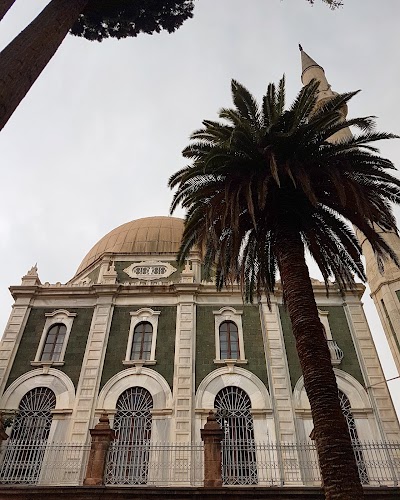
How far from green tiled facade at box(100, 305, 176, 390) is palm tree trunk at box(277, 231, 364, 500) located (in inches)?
363

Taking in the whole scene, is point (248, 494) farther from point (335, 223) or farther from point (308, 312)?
point (335, 223)

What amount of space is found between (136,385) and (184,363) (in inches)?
80.2

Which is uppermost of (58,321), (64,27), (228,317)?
(228,317)

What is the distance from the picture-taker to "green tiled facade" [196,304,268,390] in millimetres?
17031

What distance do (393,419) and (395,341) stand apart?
3732 mm

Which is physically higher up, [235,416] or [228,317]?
[228,317]

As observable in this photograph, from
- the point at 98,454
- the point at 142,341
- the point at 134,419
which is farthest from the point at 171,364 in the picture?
the point at 98,454

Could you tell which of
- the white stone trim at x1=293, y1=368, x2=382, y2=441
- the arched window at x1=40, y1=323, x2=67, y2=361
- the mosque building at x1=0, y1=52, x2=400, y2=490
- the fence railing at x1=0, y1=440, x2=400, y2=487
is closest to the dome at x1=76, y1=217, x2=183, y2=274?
the mosque building at x1=0, y1=52, x2=400, y2=490

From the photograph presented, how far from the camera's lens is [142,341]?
59.6ft

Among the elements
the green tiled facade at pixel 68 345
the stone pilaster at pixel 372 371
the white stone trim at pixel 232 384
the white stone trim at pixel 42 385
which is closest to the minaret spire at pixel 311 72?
the stone pilaster at pixel 372 371

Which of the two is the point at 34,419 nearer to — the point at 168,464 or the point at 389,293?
the point at 168,464

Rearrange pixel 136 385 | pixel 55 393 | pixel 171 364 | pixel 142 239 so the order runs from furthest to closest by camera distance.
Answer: pixel 142 239
pixel 171 364
pixel 136 385
pixel 55 393

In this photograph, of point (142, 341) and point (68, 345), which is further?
point (142, 341)

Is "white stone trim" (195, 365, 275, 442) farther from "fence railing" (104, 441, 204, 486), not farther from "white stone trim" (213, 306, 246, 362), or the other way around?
"white stone trim" (213, 306, 246, 362)
